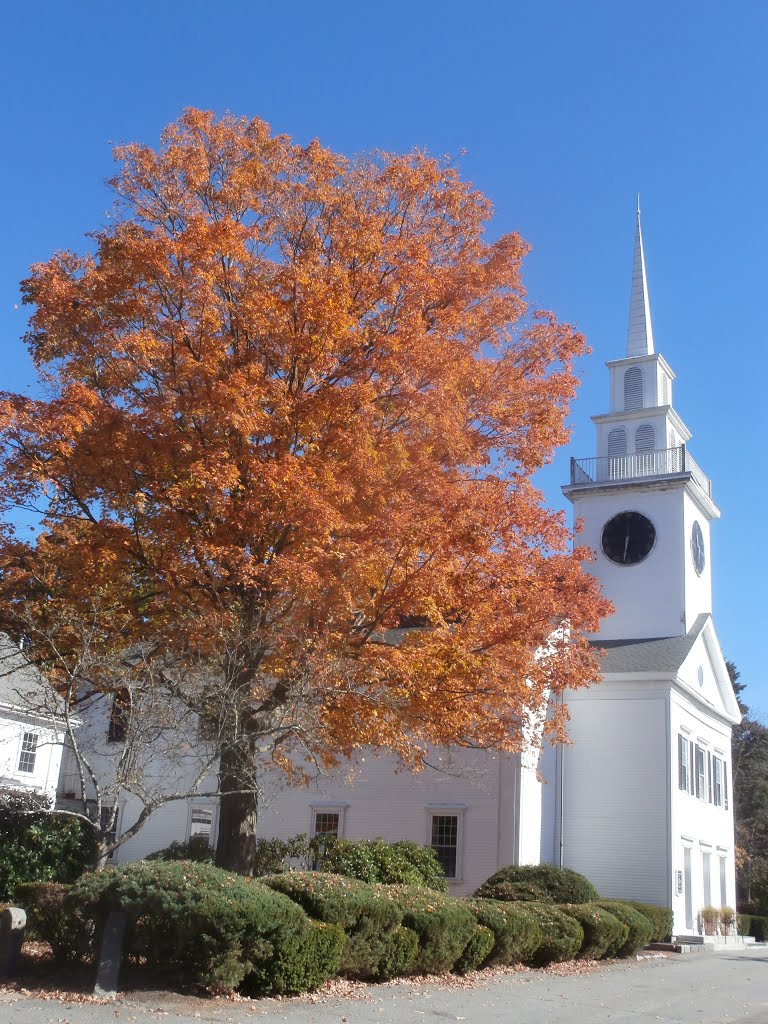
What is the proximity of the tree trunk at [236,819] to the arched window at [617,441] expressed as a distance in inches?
893

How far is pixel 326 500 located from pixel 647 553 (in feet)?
69.4

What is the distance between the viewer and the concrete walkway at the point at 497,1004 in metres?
9.31

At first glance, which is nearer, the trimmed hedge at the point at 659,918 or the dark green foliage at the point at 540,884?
the dark green foliage at the point at 540,884

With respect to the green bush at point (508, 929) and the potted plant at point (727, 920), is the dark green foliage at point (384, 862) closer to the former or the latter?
the green bush at point (508, 929)

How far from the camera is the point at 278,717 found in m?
14.6

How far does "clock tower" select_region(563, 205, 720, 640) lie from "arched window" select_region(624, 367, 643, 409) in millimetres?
36

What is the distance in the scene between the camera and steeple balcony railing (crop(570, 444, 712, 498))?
32.8m

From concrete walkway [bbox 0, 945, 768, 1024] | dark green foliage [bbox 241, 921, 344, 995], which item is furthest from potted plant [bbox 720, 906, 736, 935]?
dark green foliage [bbox 241, 921, 344, 995]

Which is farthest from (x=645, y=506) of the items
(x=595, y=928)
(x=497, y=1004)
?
(x=497, y=1004)

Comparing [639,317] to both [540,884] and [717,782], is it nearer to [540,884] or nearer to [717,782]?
[717,782]

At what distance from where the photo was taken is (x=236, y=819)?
15.0 m

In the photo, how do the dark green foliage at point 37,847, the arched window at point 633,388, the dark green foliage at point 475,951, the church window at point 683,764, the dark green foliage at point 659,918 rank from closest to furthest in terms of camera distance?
the dark green foliage at point 475,951 < the dark green foliage at point 37,847 < the dark green foliage at point 659,918 < the church window at point 683,764 < the arched window at point 633,388

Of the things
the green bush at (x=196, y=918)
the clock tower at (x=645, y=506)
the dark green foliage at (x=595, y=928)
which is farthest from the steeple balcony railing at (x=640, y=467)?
the green bush at (x=196, y=918)

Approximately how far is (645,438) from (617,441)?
0.97 metres
